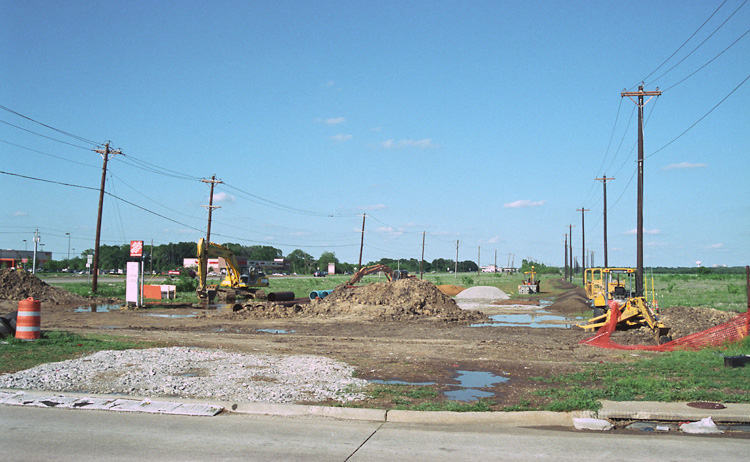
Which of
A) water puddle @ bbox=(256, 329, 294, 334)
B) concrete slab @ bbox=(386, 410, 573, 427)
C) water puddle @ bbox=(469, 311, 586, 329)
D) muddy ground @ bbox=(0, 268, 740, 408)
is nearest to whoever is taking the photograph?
concrete slab @ bbox=(386, 410, 573, 427)

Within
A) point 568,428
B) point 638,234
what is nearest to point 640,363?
point 568,428

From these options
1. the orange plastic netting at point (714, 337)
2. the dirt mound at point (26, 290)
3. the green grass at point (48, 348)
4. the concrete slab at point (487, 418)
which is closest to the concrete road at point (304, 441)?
the concrete slab at point (487, 418)

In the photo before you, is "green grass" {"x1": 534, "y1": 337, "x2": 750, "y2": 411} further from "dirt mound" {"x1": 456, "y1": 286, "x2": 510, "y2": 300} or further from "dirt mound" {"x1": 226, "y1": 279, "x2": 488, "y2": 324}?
"dirt mound" {"x1": 456, "y1": 286, "x2": 510, "y2": 300}

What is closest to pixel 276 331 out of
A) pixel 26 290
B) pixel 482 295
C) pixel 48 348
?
pixel 48 348

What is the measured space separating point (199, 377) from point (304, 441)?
4.55 meters

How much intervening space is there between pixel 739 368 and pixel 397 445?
8.80 meters

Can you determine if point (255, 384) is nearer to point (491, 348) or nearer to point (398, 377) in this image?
point (398, 377)

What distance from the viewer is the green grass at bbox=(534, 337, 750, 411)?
374 inches

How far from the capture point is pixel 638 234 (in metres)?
30.6

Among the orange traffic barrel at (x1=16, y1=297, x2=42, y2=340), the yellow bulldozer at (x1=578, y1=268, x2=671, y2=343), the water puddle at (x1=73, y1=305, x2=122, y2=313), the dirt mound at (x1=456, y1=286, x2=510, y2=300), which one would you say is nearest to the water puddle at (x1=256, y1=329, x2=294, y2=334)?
the orange traffic barrel at (x1=16, y1=297, x2=42, y2=340)

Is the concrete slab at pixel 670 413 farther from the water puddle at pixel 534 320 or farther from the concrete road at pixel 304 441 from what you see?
the water puddle at pixel 534 320

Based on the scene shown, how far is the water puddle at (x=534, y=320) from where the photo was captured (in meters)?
27.8

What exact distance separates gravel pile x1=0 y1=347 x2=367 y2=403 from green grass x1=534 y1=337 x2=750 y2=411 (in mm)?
3689

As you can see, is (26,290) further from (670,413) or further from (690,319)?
(670,413)
